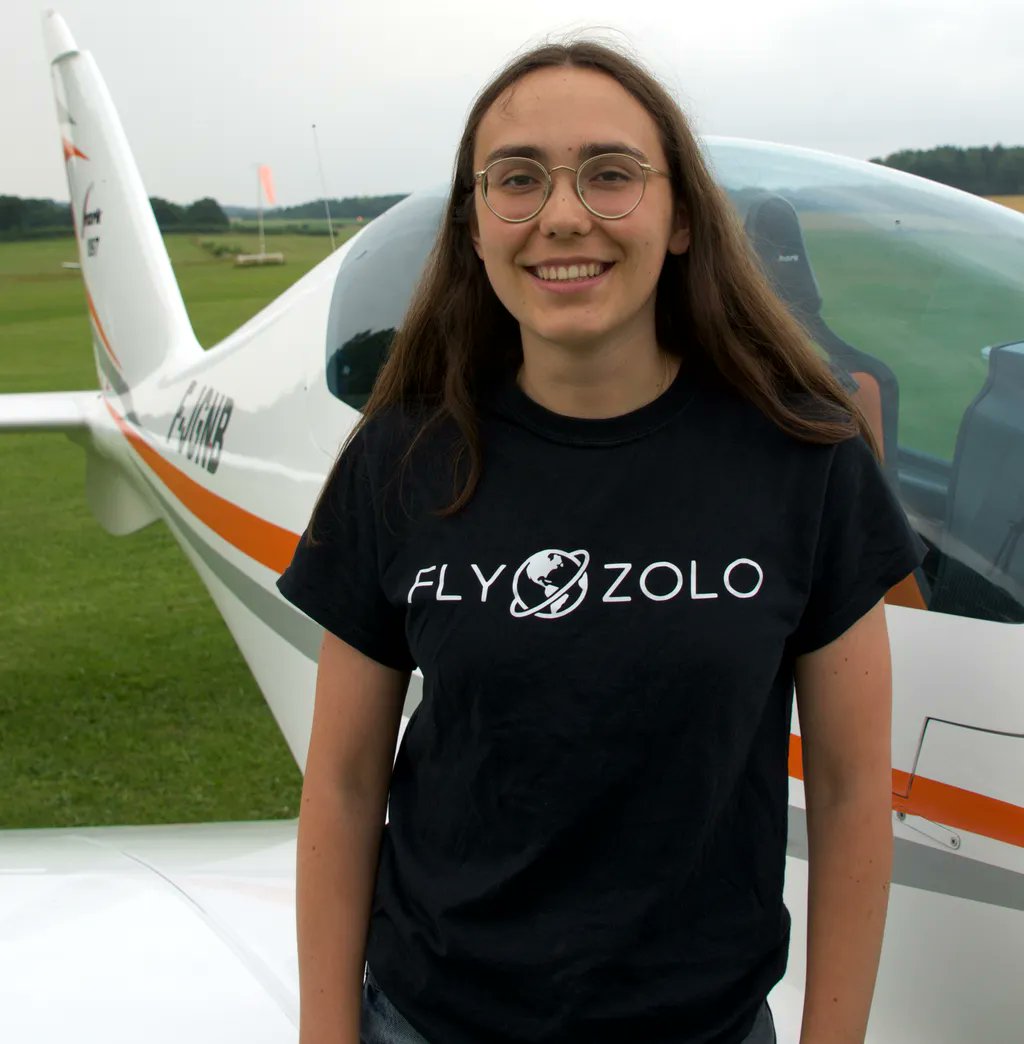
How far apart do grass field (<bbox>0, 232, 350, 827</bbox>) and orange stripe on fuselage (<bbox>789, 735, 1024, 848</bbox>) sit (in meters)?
2.61

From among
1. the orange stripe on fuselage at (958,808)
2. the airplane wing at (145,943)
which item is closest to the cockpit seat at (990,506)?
the orange stripe on fuselage at (958,808)

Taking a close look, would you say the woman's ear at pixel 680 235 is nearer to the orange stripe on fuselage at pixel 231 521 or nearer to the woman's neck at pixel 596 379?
the woman's neck at pixel 596 379

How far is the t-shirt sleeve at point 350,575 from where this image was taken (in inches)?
48.1

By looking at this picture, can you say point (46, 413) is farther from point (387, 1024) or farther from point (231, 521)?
point (387, 1024)

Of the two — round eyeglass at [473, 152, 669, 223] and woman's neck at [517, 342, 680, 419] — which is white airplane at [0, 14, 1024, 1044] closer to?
woman's neck at [517, 342, 680, 419]

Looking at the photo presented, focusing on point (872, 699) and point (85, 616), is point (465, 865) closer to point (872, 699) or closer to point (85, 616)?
point (872, 699)

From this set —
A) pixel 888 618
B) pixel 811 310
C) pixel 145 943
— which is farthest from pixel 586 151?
pixel 145 943

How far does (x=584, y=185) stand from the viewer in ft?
3.70

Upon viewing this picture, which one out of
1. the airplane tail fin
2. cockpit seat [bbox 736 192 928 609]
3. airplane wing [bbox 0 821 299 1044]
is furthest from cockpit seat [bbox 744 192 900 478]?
the airplane tail fin

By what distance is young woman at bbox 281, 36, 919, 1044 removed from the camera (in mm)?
1115

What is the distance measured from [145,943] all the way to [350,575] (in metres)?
1.20

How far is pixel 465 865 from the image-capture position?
1.19 m

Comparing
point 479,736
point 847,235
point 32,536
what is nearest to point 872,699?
point 479,736

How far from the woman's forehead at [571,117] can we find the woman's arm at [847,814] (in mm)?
509
